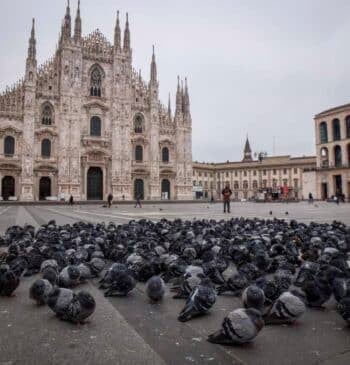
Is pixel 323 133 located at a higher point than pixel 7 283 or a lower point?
higher

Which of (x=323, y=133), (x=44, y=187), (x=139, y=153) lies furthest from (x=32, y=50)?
(x=323, y=133)

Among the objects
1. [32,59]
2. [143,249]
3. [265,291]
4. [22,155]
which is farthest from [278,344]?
[32,59]

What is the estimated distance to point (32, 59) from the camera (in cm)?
3500

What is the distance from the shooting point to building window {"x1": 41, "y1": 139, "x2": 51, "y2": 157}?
35.5 metres

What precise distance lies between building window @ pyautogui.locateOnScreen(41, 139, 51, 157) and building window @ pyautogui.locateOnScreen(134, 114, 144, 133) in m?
11.3

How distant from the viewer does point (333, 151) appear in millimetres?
46719

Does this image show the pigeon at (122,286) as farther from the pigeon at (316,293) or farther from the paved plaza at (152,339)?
the pigeon at (316,293)

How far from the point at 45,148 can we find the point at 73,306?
37.1 m

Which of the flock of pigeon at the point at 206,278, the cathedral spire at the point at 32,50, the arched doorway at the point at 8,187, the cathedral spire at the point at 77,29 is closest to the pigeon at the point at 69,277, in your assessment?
the flock of pigeon at the point at 206,278

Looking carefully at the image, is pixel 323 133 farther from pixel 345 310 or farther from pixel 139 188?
pixel 345 310

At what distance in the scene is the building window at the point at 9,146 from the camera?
111 ft

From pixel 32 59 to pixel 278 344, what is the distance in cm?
4032

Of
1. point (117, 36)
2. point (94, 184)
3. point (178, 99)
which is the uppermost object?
point (117, 36)

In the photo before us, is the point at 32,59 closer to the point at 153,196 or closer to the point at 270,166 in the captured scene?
the point at 153,196
